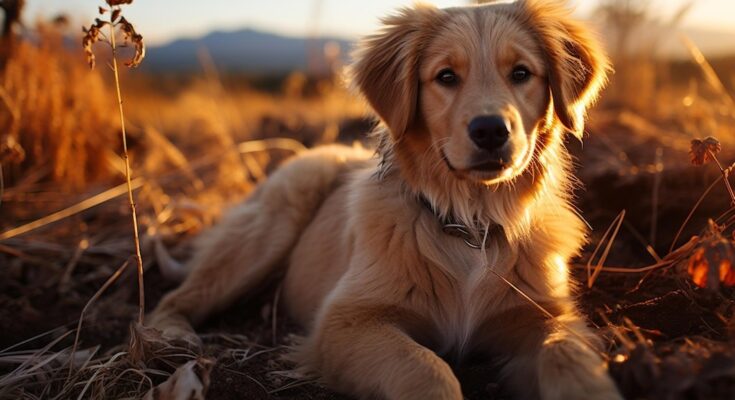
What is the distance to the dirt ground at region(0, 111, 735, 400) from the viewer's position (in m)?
2.37

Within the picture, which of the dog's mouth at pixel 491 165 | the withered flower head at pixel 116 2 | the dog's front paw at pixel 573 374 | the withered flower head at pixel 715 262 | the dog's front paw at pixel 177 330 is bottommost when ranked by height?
the dog's front paw at pixel 177 330

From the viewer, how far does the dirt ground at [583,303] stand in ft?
7.77

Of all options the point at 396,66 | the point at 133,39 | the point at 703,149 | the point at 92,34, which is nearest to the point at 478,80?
the point at 396,66

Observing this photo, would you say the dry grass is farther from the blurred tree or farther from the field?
the blurred tree

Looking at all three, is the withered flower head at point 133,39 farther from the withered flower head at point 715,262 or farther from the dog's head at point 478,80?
the withered flower head at point 715,262

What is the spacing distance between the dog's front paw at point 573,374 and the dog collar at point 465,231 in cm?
80

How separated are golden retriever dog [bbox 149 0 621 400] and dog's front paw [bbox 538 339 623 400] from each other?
75 millimetres

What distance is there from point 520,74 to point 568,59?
37 cm

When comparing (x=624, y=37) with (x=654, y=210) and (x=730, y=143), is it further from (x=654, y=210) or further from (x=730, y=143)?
(x=654, y=210)

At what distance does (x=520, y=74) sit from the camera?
331 centimetres

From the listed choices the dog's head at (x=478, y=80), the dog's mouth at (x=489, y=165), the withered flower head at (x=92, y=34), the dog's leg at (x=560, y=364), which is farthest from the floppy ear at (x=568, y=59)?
the withered flower head at (x=92, y=34)

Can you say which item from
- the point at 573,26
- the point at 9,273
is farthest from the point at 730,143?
the point at 9,273

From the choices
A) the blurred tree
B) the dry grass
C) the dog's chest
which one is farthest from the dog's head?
the blurred tree

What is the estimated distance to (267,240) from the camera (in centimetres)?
476
